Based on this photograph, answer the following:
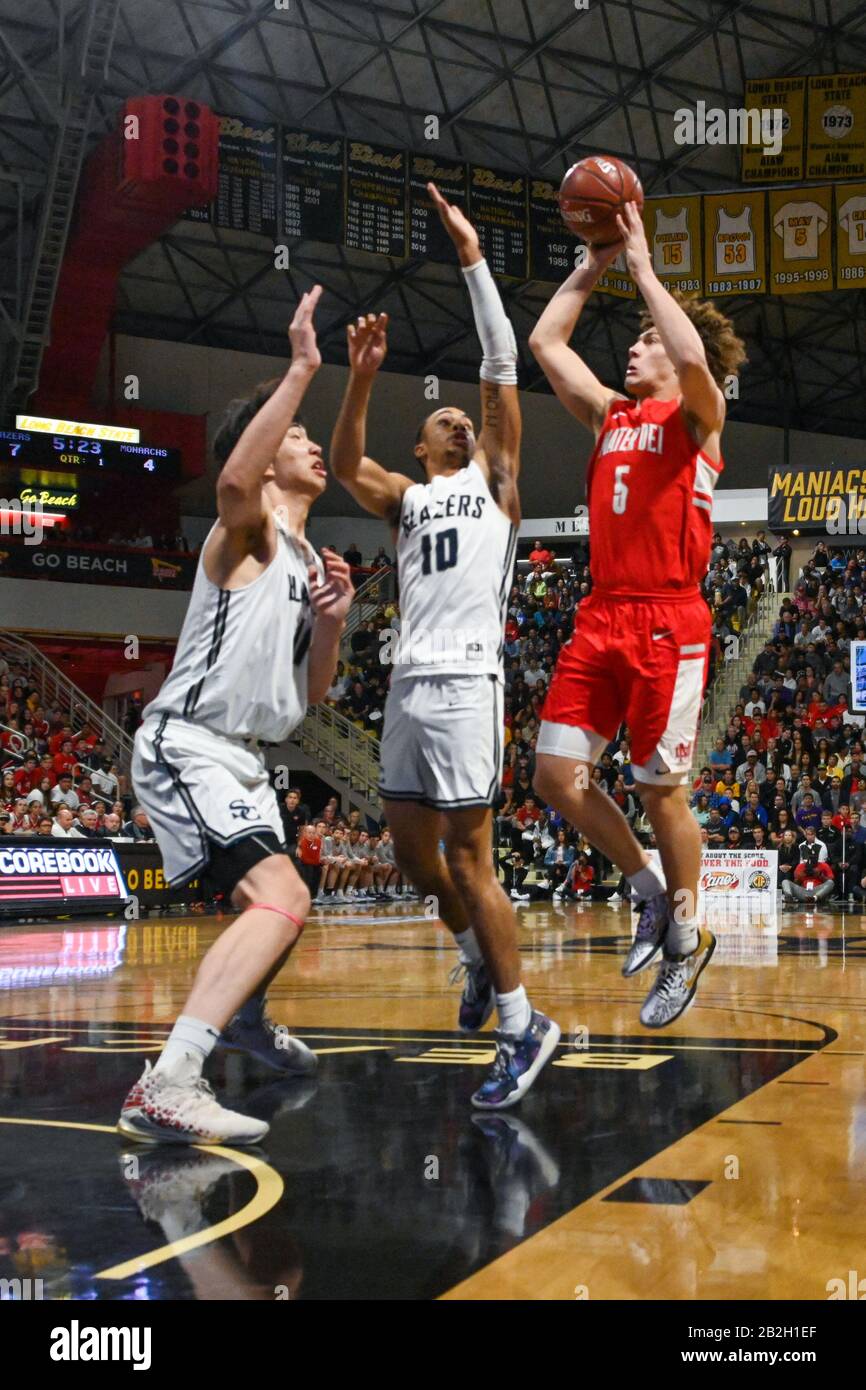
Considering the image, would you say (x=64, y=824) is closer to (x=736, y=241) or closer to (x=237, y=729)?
(x=237, y=729)

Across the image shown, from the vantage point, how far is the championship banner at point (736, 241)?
79.3 feet

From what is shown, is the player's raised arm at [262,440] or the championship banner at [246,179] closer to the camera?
the player's raised arm at [262,440]

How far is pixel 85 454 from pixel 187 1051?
22486mm

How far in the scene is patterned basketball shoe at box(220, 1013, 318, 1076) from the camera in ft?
16.3

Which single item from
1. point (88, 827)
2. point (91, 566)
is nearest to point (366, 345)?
point (88, 827)

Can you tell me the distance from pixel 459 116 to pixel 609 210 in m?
22.5

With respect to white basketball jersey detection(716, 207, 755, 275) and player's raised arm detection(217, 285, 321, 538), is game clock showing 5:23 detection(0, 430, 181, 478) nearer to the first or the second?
white basketball jersey detection(716, 207, 755, 275)

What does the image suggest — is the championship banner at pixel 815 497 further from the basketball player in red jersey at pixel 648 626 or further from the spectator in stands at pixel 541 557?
the basketball player in red jersey at pixel 648 626

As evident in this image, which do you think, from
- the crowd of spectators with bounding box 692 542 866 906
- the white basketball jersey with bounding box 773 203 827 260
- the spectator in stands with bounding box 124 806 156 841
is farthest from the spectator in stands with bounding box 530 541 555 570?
the spectator in stands with bounding box 124 806 156 841

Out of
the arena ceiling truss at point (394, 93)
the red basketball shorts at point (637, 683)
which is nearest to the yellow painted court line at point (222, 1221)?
the red basketball shorts at point (637, 683)

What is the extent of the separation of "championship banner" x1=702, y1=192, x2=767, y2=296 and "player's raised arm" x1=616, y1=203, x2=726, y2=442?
20.5 m

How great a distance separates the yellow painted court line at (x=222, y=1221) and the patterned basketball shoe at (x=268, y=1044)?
706mm
